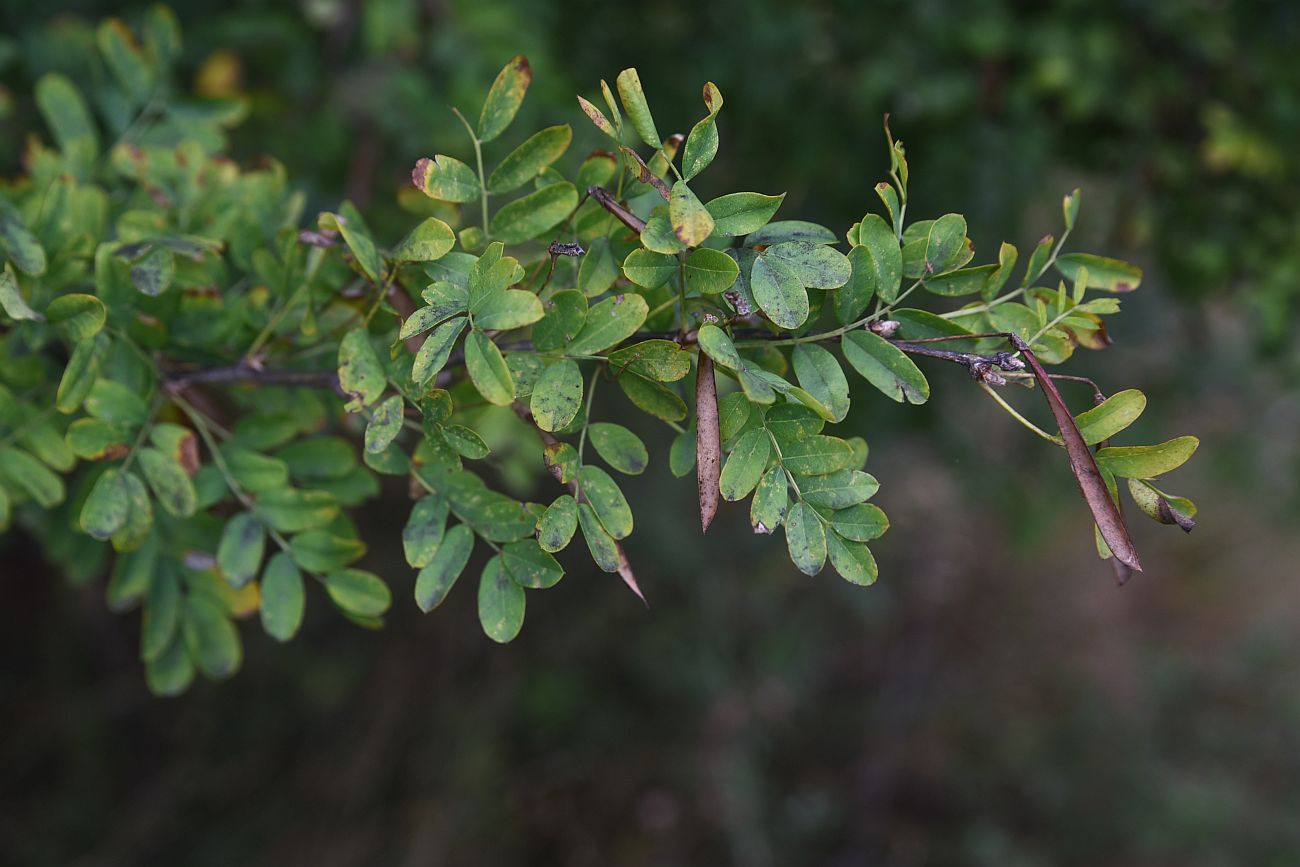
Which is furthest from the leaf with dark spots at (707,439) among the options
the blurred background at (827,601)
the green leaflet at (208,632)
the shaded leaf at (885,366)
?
the blurred background at (827,601)

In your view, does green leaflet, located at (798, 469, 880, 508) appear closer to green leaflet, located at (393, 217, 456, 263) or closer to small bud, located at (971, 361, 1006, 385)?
small bud, located at (971, 361, 1006, 385)

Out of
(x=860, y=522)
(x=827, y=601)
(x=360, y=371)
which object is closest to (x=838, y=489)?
(x=860, y=522)

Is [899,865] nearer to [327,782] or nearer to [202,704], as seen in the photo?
[327,782]

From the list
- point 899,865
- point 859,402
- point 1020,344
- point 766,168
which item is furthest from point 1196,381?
point 1020,344

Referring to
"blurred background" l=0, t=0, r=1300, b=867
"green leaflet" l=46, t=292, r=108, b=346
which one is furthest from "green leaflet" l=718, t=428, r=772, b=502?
"blurred background" l=0, t=0, r=1300, b=867

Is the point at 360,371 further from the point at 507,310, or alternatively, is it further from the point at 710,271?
the point at 710,271

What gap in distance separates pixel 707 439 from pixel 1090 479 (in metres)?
0.25

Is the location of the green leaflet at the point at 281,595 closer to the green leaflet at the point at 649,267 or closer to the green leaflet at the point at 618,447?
the green leaflet at the point at 618,447

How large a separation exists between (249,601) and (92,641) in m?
2.14

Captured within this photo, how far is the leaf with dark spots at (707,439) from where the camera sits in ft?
2.02

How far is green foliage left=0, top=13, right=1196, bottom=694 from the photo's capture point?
0.64 m

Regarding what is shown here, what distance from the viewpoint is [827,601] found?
3400mm

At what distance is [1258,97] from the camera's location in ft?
5.98

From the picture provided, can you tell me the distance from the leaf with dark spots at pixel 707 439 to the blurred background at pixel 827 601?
43.1 inches
